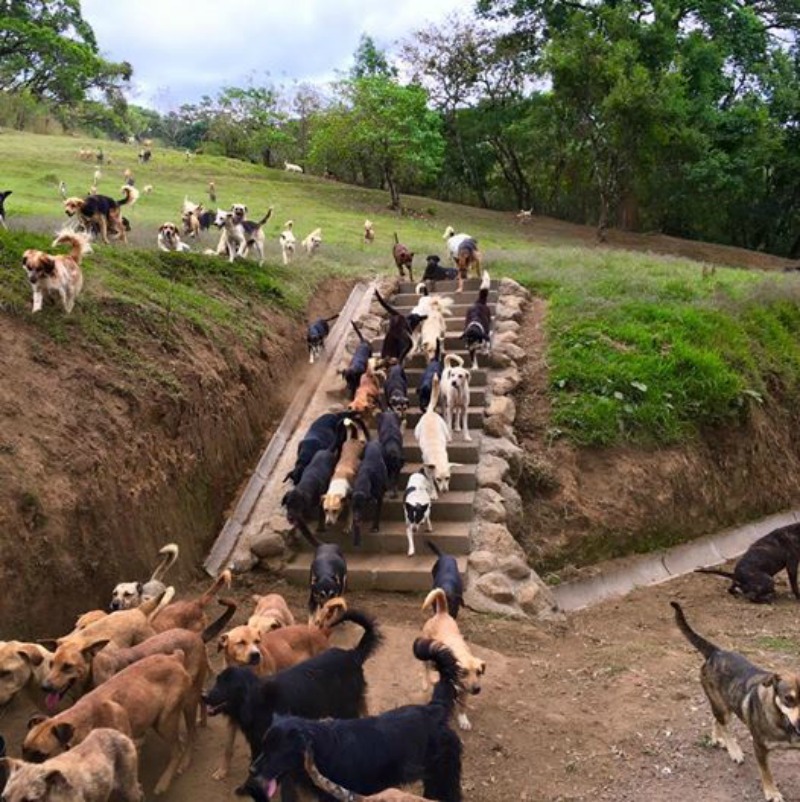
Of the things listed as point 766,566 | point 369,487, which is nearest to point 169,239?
point 369,487

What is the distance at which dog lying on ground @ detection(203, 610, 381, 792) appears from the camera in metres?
5.12

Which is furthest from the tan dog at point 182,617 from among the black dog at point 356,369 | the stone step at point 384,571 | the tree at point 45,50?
the tree at point 45,50

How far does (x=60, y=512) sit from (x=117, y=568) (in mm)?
816

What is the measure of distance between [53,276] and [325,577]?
14.8 feet

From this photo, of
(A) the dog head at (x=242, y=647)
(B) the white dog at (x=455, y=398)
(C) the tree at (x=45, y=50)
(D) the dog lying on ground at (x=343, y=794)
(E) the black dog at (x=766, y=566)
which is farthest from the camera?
(C) the tree at (x=45, y=50)

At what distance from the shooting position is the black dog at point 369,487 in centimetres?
932

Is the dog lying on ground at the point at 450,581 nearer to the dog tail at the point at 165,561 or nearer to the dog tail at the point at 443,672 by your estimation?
the dog tail at the point at 443,672

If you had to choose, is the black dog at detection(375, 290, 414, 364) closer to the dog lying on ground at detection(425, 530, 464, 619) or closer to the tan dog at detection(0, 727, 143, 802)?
the dog lying on ground at detection(425, 530, 464, 619)

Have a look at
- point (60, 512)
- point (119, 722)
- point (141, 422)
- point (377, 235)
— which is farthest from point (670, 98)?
point (119, 722)

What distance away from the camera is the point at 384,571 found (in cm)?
919

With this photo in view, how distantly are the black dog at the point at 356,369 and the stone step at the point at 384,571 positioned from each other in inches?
127

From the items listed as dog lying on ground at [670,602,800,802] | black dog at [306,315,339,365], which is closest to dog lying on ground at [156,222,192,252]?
black dog at [306,315,339,365]

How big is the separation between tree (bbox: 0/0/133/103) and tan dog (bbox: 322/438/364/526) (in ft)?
116

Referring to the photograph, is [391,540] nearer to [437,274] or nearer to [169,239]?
[169,239]
